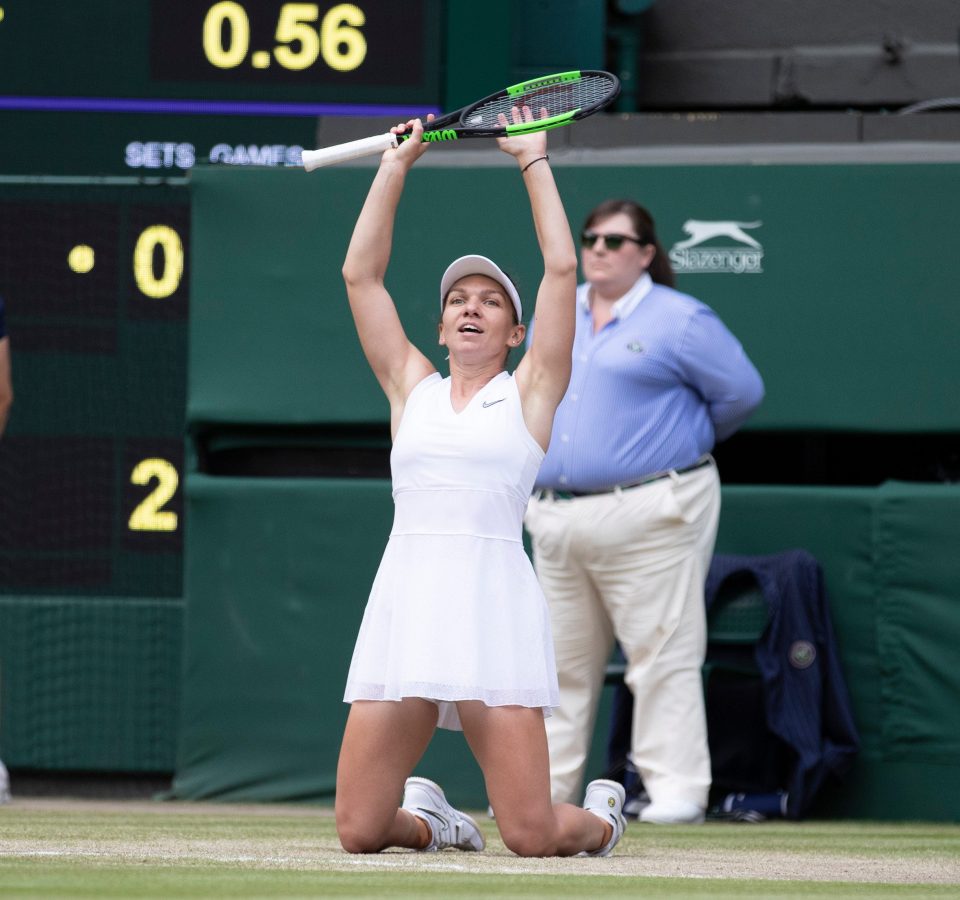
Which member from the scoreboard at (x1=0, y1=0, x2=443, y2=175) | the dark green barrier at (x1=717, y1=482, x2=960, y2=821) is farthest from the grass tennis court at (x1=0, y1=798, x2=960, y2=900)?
the scoreboard at (x1=0, y1=0, x2=443, y2=175)

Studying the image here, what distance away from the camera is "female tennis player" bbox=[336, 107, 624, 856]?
4211 millimetres

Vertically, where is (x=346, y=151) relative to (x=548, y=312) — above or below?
above

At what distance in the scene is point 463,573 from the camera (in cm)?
425

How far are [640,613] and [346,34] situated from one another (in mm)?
2914

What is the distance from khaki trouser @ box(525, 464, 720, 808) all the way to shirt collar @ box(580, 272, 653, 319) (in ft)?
1.75

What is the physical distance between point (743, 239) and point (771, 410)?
0.61 m

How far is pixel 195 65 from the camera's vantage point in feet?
25.1

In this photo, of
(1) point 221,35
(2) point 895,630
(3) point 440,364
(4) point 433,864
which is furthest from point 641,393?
(1) point 221,35

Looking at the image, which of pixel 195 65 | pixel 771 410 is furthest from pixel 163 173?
pixel 771 410

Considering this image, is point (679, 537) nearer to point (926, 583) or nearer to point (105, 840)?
point (926, 583)

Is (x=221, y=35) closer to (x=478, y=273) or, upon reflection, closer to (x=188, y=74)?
(x=188, y=74)

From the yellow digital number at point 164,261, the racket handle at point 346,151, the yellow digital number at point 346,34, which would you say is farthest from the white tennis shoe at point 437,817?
the yellow digital number at point 346,34

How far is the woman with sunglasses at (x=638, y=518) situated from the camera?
5.88 m

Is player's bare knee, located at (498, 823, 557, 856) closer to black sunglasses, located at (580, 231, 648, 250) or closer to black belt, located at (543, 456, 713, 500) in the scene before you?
black belt, located at (543, 456, 713, 500)
